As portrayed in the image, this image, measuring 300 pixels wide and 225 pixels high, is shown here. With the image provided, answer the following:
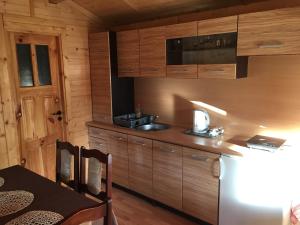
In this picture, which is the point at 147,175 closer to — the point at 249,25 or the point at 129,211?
the point at 129,211

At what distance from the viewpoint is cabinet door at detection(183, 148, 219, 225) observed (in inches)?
93.6

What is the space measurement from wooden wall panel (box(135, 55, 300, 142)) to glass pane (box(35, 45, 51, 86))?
142 cm

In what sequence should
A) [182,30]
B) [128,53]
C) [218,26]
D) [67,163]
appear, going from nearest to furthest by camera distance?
[67,163], [218,26], [182,30], [128,53]

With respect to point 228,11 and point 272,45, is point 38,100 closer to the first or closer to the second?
point 228,11

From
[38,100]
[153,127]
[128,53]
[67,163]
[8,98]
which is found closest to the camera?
[67,163]

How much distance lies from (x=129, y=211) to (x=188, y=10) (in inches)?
94.9

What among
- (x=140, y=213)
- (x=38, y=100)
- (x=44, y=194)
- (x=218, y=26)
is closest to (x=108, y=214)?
(x=44, y=194)

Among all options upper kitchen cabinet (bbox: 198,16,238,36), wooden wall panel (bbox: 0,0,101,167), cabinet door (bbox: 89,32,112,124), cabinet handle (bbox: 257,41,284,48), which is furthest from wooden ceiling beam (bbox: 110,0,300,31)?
wooden wall panel (bbox: 0,0,101,167)

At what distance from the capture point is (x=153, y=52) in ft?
9.75

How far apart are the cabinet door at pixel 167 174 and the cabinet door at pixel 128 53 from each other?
3.38ft

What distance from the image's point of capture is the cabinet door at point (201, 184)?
7.80 ft

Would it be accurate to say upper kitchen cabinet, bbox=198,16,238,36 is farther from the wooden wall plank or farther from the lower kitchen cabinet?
the wooden wall plank

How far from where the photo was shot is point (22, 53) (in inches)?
114

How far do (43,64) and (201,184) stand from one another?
2.33 m
